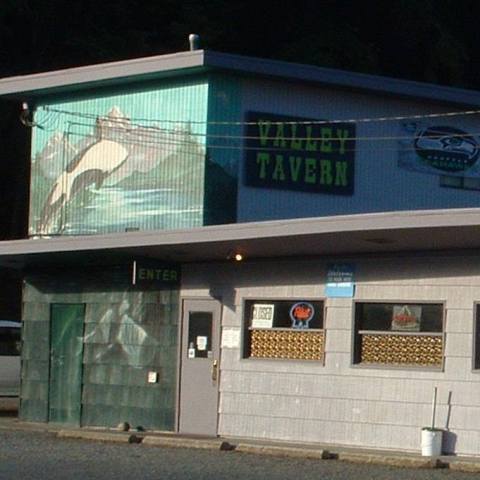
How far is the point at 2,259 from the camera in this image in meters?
28.5

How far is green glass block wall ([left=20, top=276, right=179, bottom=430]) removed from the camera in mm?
26391

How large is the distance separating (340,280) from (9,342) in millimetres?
14760

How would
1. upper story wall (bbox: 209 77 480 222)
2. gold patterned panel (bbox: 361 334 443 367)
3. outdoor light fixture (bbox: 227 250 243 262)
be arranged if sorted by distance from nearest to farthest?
gold patterned panel (bbox: 361 334 443 367)
outdoor light fixture (bbox: 227 250 243 262)
upper story wall (bbox: 209 77 480 222)

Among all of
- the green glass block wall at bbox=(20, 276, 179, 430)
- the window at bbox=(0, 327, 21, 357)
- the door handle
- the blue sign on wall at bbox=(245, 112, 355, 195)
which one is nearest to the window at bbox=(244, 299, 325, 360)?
the door handle

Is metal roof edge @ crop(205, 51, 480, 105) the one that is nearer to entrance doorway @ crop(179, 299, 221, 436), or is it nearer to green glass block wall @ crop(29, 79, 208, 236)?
green glass block wall @ crop(29, 79, 208, 236)

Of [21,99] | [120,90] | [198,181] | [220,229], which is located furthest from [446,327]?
[21,99]

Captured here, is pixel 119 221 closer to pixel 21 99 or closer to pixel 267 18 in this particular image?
pixel 21 99

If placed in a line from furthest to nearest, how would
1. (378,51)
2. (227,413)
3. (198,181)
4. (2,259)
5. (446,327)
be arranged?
(378,51) < (2,259) < (198,181) < (227,413) < (446,327)

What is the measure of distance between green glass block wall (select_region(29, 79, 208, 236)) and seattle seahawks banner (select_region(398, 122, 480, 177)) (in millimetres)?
4270

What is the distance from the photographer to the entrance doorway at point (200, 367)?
25469mm

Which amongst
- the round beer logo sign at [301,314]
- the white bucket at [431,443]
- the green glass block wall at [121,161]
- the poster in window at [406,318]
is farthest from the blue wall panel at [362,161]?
the white bucket at [431,443]

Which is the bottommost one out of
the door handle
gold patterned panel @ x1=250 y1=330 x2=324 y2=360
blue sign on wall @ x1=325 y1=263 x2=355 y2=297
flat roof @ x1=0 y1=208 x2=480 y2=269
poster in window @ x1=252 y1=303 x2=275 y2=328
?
the door handle

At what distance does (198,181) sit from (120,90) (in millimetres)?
2880

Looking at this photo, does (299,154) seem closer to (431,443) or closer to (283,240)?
(283,240)
